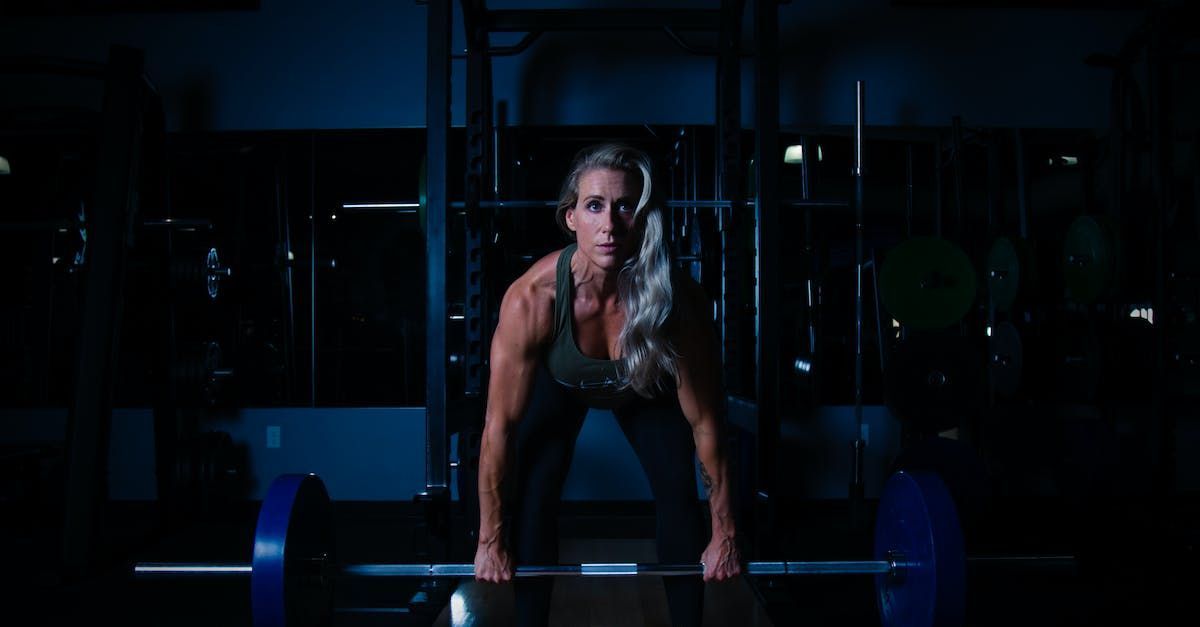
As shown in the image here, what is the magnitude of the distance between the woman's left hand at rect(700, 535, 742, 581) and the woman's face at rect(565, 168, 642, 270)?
57 centimetres

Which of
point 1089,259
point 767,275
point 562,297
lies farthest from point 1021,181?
point 562,297

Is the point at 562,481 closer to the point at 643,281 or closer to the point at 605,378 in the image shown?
the point at 605,378

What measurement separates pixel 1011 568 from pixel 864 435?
68.2 inches

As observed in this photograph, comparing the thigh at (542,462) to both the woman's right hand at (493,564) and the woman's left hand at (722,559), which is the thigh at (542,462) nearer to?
the woman's right hand at (493,564)

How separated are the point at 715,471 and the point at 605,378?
28 centimetres

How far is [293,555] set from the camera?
1356mm

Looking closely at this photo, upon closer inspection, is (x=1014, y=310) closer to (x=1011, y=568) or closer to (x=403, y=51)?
(x=1011, y=568)

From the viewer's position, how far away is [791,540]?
2660 mm

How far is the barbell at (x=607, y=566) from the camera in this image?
1.29 meters

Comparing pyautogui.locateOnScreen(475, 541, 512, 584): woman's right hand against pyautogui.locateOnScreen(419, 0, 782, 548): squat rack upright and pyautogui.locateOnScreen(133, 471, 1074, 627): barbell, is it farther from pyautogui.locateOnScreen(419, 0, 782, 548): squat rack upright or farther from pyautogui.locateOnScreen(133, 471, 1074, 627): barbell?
pyautogui.locateOnScreen(419, 0, 782, 548): squat rack upright

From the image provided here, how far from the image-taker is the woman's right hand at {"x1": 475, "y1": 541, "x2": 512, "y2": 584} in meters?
1.38

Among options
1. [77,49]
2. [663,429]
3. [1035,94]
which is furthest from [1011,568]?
[77,49]

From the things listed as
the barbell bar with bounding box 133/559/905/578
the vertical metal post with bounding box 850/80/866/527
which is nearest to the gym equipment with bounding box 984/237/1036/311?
the vertical metal post with bounding box 850/80/866/527

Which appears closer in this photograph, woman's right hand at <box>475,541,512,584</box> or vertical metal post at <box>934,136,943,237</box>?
woman's right hand at <box>475,541,512,584</box>
